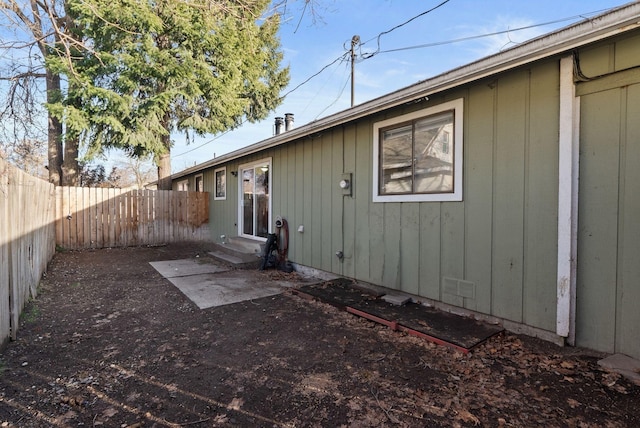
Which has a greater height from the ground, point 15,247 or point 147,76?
point 147,76

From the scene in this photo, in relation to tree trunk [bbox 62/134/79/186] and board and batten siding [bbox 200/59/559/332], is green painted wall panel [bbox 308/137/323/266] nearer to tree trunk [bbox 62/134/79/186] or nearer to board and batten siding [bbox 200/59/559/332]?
board and batten siding [bbox 200/59/559/332]

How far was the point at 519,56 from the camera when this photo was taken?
104 inches

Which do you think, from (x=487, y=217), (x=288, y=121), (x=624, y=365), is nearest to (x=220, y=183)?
(x=288, y=121)

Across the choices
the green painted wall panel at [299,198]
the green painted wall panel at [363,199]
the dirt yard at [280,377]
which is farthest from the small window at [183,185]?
the green painted wall panel at [363,199]

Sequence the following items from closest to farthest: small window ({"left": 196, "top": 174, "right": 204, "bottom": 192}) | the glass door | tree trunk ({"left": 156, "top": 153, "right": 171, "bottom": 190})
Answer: the glass door < small window ({"left": 196, "top": 174, "right": 204, "bottom": 192}) < tree trunk ({"left": 156, "top": 153, "right": 171, "bottom": 190})

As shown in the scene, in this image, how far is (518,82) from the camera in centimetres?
295

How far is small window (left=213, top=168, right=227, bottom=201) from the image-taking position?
9.01m

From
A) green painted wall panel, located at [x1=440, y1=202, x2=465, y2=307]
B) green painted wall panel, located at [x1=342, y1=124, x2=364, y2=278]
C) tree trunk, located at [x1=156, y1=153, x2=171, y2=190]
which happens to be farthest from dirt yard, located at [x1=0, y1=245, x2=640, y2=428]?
tree trunk, located at [x1=156, y1=153, x2=171, y2=190]

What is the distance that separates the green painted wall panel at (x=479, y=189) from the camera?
3158 mm

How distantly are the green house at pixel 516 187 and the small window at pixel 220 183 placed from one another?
16.6ft

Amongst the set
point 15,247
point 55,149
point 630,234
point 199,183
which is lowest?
point 15,247

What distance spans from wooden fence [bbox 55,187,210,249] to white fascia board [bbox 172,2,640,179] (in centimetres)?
712

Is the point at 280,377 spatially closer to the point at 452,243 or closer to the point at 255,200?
the point at 452,243

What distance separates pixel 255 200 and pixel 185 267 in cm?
217
